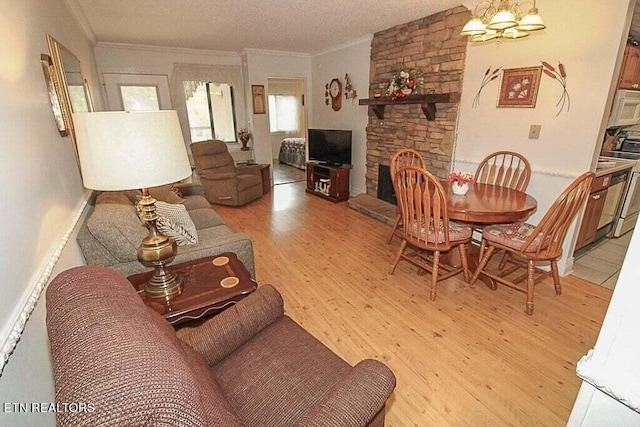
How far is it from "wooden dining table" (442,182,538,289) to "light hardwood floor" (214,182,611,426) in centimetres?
47

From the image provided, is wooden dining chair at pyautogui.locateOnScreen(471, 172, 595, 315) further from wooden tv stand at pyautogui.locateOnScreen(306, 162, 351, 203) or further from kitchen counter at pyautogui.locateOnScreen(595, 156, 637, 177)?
wooden tv stand at pyautogui.locateOnScreen(306, 162, 351, 203)

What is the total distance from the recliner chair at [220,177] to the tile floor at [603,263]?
407cm

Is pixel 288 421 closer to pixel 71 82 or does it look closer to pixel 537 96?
pixel 71 82

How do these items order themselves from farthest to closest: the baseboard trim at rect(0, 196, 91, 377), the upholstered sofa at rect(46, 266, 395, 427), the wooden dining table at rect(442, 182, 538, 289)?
1. the wooden dining table at rect(442, 182, 538, 289)
2. the baseboard trim at rect(0, 196, 91, 377)
3. the upholstered sofa at rect(46, 266, 395, 427)

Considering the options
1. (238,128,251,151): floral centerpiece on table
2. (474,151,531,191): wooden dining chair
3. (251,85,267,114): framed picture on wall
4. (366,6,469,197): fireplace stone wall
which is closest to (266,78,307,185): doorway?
(238,128,251,151): floral centerpiece on table

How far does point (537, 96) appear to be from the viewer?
8.67ft

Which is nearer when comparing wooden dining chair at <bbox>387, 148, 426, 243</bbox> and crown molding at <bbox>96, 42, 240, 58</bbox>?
wooden dining chair at <bbox>387, 148, 426, 243</bbox>

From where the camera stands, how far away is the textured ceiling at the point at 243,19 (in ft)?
10.1

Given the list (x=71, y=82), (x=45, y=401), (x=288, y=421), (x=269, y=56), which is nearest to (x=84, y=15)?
(x=71, y=82)

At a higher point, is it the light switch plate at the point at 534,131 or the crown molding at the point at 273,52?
the crown molding at the point at 273,52

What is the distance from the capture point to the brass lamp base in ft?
4.87

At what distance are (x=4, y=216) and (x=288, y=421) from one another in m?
1.11

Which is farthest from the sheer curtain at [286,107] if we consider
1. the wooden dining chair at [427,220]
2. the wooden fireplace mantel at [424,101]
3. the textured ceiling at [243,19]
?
the wooden dining chair at [427,220]

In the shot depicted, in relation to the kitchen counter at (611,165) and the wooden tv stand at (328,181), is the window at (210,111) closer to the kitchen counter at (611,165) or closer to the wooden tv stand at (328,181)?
the wooden tv stand at (328,181)
